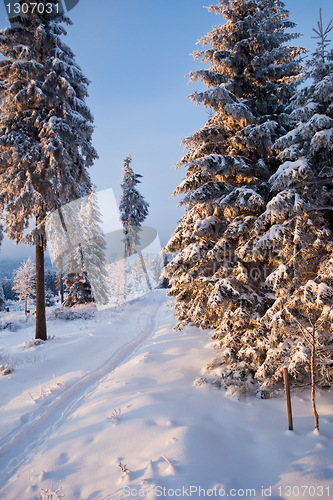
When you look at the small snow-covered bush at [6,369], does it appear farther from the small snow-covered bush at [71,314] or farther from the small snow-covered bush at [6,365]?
the small snow-covered bush at [71,314]

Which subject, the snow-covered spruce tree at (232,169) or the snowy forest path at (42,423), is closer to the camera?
the snowy forest path at (42,423)

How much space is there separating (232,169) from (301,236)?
321cm

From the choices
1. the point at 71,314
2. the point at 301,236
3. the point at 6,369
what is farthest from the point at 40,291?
the point at 301,236

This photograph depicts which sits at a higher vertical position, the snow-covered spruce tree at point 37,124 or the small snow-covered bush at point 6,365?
the snow-covered spruce tree at point 37,124

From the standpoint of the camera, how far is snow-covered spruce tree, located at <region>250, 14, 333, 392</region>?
5.37 m

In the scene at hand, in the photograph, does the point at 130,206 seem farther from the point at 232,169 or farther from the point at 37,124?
the point at 232,169

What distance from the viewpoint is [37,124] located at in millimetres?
9844

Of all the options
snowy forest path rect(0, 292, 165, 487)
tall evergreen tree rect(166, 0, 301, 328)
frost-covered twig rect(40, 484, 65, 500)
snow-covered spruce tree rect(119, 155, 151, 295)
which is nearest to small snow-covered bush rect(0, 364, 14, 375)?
snowy forest path rect(0, 292, 165, 487)

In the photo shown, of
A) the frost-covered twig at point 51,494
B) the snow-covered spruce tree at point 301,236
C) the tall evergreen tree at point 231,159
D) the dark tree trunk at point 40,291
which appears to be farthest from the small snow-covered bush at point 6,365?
the snow-covered spruce tree at point 301,236

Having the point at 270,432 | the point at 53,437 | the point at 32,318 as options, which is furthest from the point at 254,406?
the point at 32,318

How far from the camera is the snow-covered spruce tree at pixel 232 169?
6734 mm

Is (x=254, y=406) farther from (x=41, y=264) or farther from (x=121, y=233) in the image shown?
(x=121, y=233)

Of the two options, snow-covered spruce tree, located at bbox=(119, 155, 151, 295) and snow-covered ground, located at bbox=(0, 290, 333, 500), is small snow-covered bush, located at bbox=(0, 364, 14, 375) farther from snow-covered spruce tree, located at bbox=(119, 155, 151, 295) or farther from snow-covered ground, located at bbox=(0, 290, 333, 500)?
snow-covered spruce tree, located at bbox=(119, 155, 151, 295)

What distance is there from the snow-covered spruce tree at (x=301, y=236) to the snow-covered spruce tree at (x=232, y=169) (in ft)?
2.49
